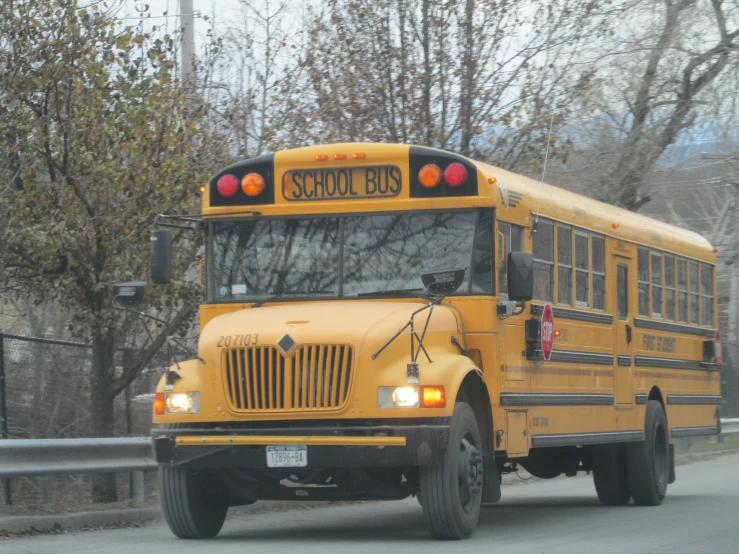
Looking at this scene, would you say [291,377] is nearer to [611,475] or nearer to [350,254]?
[350,254]

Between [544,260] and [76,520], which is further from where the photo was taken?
[544,260]

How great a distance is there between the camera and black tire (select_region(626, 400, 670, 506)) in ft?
41.5

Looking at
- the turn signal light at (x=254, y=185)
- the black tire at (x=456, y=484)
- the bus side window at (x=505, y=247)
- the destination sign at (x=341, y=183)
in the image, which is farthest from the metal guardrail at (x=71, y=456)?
the bus side window at (x=505, y=247)

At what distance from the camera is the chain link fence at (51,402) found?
11.7 meters

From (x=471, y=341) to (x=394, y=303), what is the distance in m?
0.61

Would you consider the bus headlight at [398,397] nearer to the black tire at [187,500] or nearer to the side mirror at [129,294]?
the black tire at [187,500]

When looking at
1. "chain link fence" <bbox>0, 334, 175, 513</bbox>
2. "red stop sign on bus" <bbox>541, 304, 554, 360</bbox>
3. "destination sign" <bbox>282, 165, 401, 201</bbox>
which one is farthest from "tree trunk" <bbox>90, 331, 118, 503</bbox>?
"red stop sign on bus" <bbox>541, 304, 554, 360</bbox>

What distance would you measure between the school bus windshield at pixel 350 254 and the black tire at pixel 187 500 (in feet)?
4.34

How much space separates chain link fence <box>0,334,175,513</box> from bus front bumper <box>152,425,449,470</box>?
7.43 ft

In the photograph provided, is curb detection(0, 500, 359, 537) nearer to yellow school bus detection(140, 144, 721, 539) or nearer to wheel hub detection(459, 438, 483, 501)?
yellow school bus detection(140, 144, 721, 539)

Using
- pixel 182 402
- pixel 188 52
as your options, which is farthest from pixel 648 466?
pixel 188 52

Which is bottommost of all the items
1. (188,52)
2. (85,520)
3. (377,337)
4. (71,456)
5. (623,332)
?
(85,520)

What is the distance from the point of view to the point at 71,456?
9.93 metres

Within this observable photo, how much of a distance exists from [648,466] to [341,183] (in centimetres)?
503
